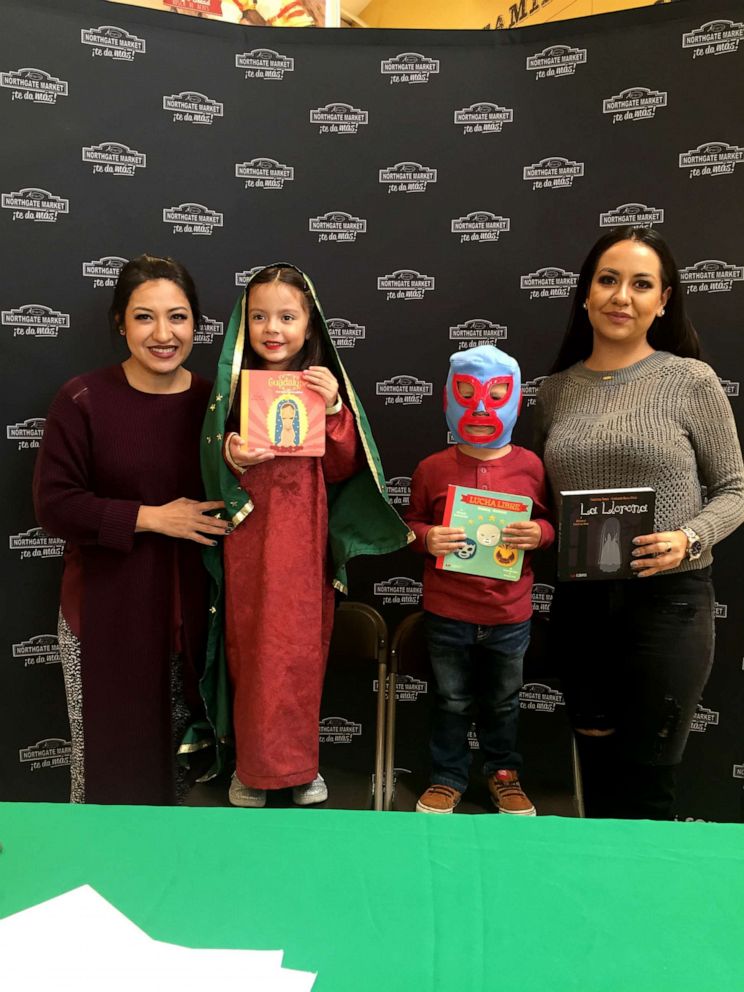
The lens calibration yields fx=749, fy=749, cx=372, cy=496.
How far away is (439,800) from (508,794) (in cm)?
24

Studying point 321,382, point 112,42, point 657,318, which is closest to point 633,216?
point 657,318

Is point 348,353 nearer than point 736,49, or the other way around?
point 736,49

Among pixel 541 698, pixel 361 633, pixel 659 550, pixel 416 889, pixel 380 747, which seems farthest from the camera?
pixel 541 698

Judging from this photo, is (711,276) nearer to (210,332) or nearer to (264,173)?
(264,173)

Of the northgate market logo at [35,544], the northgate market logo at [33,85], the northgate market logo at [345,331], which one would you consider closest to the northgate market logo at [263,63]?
the northgate market logo at [33,85]

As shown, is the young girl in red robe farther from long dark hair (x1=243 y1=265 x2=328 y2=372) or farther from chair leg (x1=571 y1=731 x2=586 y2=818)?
chair leg (x1=571 y1=731 x2=586 y2=818)

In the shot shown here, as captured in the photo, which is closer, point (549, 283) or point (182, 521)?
point (182, 521)

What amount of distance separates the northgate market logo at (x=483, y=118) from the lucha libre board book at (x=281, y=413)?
5.15 ft

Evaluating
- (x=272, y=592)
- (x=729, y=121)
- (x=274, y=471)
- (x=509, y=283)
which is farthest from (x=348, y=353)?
(x=729, y=121)

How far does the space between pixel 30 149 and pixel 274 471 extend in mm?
1754

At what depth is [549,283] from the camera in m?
3.18

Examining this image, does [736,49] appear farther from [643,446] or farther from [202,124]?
[202,124]

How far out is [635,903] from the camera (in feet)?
3.49

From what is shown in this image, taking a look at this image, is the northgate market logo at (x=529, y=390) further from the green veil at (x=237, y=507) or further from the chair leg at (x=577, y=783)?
the chair leg at (x=577, y=783)
